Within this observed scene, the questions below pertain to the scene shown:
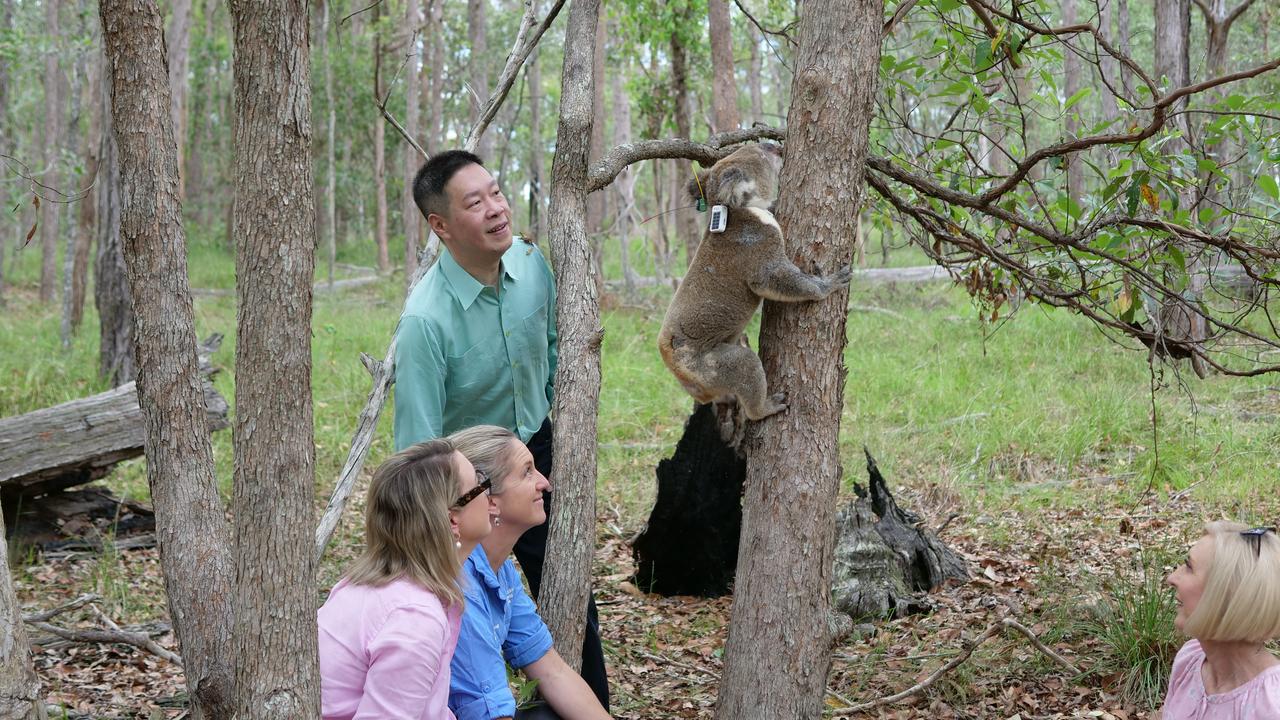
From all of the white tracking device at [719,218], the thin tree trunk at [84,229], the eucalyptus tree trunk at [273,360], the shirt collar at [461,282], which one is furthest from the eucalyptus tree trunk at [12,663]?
the thin tree trunk at [84,229]

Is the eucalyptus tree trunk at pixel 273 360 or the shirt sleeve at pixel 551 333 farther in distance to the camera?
the shirt sleeve at pixel 551 333

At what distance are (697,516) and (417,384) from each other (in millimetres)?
2596

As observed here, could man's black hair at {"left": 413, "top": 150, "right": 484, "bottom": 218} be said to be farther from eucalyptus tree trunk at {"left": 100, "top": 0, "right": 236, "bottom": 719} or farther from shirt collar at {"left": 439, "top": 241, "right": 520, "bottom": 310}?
eucalyptus tree trunk at {"left": 100, "top": 0, "right": 236, "bottom": 719}

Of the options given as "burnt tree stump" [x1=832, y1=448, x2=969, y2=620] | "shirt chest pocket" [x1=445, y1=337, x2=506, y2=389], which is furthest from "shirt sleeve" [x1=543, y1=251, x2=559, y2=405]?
"burnt tree stump" [x1=832, y1=448, x2=969, y2=620]

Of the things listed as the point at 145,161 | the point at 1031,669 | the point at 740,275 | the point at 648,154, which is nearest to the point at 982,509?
the point at 1031,669

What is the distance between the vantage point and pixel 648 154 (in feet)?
11.9

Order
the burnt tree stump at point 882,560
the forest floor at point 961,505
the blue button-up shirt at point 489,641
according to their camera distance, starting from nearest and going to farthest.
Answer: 1. the blue button-up shirt at point 489,641
2. the forest floor at point 961,505
3. the burnt tree stump at point 882,560

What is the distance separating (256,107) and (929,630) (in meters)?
4.05

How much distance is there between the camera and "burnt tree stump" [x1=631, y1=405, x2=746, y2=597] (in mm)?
5676

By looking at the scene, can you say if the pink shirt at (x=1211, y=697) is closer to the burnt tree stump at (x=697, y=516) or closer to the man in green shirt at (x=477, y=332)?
the man in green shirt at (x=477, y=332)

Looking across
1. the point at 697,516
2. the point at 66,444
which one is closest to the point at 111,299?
the point at 66,444

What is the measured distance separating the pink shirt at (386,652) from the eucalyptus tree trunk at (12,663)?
31.6 inches

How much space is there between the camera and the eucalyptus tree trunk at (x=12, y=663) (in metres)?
2.65

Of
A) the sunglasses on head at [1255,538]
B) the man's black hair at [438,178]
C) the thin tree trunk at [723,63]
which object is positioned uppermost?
the thin tree trunk at [723,63]
